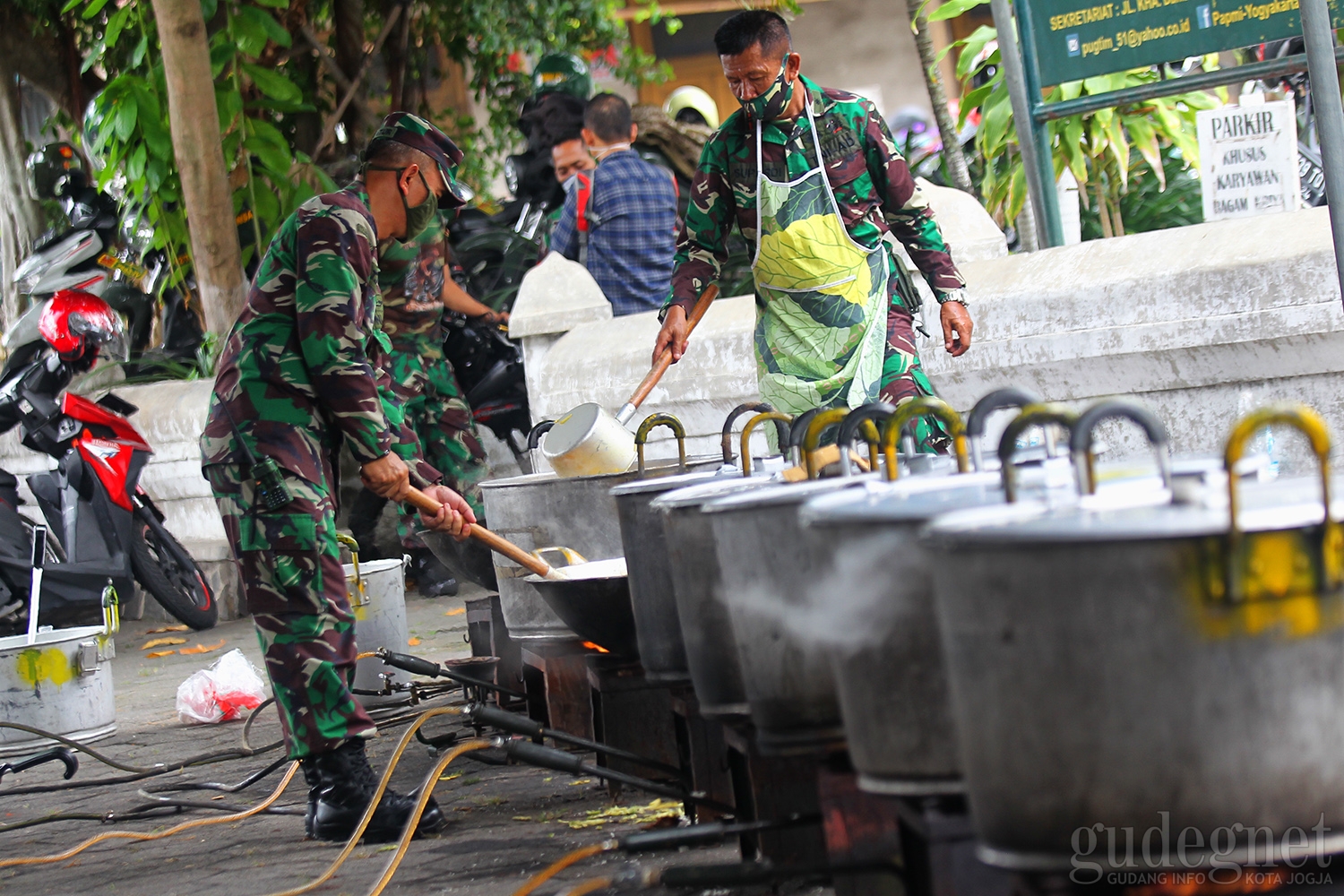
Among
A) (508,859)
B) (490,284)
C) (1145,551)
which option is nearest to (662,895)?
(508,859)

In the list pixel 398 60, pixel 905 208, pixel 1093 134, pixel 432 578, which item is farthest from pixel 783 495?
pixel 398 60

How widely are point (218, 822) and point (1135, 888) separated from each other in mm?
3059

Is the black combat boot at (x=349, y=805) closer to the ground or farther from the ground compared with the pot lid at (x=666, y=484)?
closer to the ground

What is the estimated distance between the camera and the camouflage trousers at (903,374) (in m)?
4.20

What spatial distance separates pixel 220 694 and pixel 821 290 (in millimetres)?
2831

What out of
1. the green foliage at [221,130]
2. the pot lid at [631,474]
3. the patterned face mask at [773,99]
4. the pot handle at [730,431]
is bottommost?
the pot lid at [631,474]

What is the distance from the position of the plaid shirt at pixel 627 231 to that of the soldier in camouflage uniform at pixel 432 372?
63 cm

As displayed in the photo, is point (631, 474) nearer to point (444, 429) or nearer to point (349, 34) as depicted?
point (444, 429)

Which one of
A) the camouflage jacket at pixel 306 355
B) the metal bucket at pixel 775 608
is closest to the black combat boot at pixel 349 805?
the camouflage jacket at pixel 306 355

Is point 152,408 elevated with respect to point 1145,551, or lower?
elevated

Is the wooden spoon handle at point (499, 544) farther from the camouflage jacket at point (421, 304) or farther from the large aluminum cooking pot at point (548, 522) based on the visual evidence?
the camouflage jacket at point (421, 304)

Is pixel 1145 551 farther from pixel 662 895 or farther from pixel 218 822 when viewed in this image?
pixel 218 822

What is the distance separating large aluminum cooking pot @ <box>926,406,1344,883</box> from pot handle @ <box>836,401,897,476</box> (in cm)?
80

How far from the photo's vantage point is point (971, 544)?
5.50ft
